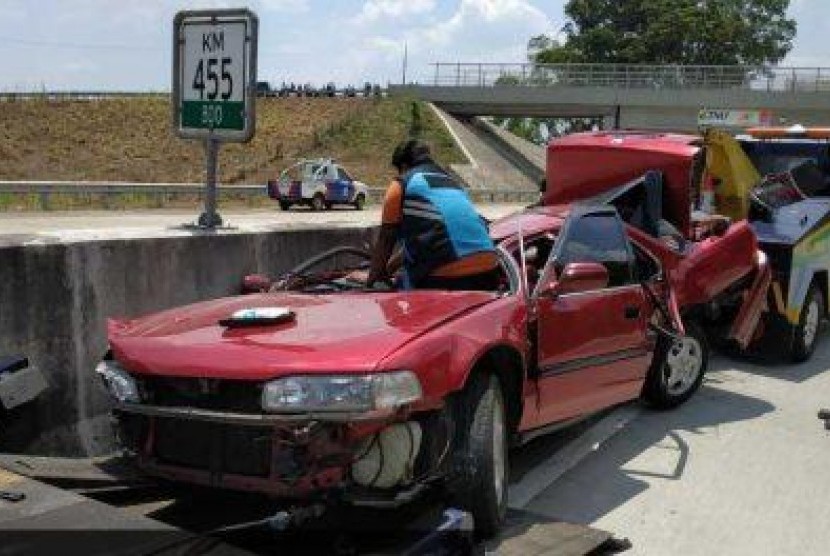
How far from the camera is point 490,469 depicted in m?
4.91

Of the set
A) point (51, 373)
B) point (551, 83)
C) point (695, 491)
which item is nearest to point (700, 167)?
point (695, 491)

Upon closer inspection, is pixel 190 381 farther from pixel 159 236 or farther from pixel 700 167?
pixel 700 167

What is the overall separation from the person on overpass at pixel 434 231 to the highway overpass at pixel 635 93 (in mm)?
45379

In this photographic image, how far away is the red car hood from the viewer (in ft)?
14.6

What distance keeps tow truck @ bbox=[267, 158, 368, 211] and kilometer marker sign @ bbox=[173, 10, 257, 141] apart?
23844 millimetres

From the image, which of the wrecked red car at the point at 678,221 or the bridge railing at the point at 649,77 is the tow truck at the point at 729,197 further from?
the bridge railing at the point at 649,77

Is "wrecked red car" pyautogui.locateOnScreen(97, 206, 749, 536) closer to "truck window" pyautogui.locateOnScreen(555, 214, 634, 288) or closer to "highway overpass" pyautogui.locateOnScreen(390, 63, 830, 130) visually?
"truck window" pyautogui.locateOnScreen(555, 214, 634, 288)

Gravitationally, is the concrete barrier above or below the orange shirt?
below

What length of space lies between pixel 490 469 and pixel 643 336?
8.53 feet

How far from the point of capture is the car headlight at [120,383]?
4.77 m

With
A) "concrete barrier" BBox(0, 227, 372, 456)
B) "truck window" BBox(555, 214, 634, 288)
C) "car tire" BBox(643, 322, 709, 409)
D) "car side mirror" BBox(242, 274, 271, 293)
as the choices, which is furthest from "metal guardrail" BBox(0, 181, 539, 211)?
"truck window" BBox(555, 214, 634, 288)

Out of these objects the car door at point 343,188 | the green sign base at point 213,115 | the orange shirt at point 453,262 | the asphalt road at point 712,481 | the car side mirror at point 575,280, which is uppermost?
the green sign base at point 213,115

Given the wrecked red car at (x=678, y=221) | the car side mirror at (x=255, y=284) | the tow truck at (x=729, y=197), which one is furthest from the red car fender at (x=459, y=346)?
the tow truck at (x=729, y=197)

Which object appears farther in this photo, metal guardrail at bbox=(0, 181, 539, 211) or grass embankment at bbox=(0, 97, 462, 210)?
grass embankment at bbox=(0, 97, 462, 210)
